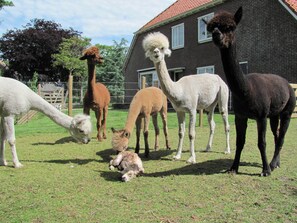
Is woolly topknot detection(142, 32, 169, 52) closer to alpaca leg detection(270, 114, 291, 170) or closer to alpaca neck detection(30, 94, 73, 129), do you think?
alpaca neck detection(30, 94, 73, 129)

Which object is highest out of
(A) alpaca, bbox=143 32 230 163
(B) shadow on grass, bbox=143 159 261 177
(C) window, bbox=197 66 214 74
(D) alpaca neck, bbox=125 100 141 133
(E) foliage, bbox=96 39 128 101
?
(E) foliage, bbox=96 39 128 101

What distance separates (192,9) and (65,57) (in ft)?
68.8

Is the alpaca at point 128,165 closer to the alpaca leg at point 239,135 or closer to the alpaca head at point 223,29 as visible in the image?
the alpaca leg at point 239,135

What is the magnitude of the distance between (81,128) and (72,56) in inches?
1476

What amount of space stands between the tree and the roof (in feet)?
39.3

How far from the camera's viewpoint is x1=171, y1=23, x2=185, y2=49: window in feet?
88.0

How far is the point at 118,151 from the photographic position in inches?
240

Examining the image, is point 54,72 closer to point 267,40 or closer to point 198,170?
point 267,40

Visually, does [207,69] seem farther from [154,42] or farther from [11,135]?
[11,135]

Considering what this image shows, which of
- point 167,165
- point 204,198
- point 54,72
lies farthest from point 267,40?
point 54,72

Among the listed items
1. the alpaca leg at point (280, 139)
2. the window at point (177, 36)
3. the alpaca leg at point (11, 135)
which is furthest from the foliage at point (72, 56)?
the alpaca leg at point (280, 139)

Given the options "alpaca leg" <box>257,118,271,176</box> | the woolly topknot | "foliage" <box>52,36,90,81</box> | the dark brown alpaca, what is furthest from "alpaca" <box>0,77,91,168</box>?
"foliage" <box>52,36,90,81</box>

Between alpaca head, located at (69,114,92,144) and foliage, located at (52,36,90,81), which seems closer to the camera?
alpaca head, located at (69,114,92,144)

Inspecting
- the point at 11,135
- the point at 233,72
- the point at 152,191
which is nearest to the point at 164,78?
the point at 233,72
